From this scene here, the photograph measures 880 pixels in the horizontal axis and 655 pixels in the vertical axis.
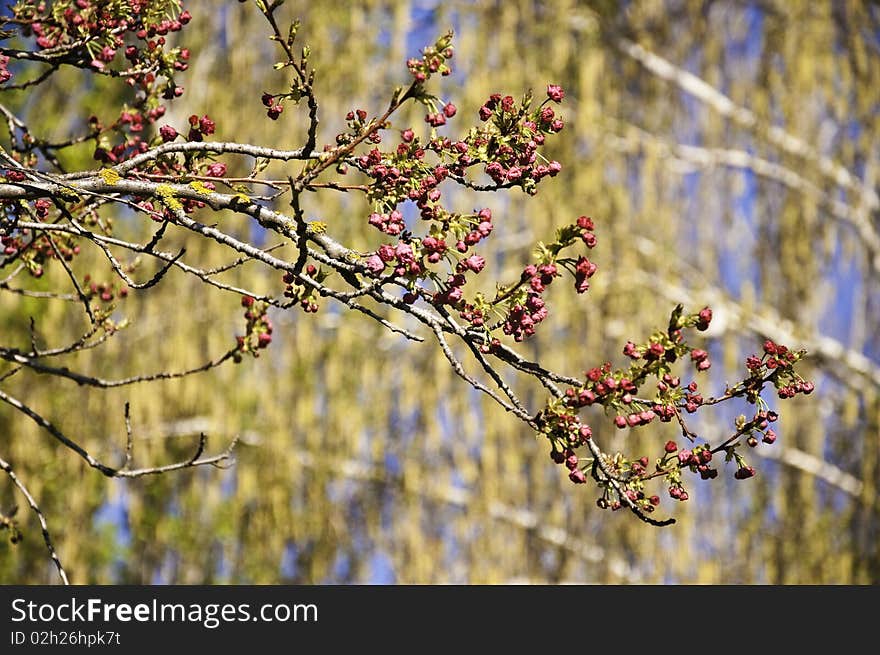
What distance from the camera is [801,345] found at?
21.5 ft

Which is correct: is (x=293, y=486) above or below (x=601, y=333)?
below

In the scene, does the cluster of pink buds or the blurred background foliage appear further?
the blurred background foliage

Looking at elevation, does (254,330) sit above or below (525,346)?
below

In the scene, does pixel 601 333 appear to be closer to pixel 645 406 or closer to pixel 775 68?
pixel 775 68

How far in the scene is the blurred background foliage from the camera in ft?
21.3

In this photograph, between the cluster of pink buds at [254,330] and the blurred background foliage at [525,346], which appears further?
the blurred background foliage at [525,346]

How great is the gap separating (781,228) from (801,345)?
68cm

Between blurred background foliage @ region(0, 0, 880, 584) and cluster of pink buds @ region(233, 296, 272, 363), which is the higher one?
blurred background foliage @ region(0, 0, 880, 584)

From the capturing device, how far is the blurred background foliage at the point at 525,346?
6.48m

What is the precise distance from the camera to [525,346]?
22.3 feet

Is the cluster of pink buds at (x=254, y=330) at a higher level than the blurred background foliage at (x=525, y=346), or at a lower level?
lower

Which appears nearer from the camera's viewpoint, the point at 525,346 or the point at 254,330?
the point at 254,330
